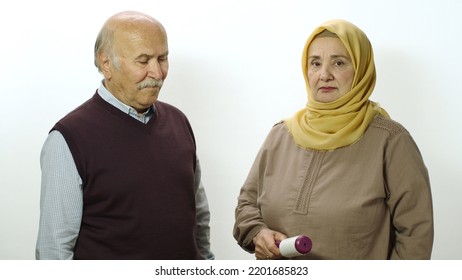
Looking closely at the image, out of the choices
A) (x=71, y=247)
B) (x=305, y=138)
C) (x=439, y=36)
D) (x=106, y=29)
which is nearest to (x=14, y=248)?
(x=71, y=247)

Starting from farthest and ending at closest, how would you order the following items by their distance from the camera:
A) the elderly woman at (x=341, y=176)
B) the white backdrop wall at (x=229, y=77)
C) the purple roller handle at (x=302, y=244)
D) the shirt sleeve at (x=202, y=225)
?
the white backdrop wall at (x=229, y=77), the shirt sleeve at (x=202, y=225), the elderly woman at (x=341, y=176), the purple roller handle at (x=302, y=244)

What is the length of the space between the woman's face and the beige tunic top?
0.50ft

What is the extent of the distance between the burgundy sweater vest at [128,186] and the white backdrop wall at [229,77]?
779mm

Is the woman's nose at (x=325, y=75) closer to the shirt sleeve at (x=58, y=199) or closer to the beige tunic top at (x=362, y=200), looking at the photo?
the beige tunic top at (x=362, y=200)

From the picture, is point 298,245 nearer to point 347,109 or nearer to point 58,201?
point 347,109

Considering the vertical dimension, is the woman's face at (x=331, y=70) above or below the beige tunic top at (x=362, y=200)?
above

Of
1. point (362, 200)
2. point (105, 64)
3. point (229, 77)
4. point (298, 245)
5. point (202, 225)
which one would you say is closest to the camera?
point (298, 245)

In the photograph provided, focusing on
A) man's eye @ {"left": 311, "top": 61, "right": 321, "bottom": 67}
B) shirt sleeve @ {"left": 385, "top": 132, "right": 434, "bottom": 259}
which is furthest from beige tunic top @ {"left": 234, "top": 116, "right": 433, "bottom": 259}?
man's eye @ {"left": 311, "top": 61, "right": 321, "bottom": 67}

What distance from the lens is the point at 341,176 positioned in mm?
1891

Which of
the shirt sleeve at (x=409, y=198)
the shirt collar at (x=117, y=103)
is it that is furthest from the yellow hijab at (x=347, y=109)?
the shirt collar at (x=117, y=103)

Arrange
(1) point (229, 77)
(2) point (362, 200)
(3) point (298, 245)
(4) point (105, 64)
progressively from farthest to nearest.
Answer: (1) point (229, 77) < (4) point (105, 64) < (2) point (362, 200) < (3) point (298, 245)

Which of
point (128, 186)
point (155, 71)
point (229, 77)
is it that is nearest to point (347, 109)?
point (155, 71)

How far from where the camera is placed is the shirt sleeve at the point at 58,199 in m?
1.75

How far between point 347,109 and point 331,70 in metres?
0.13
